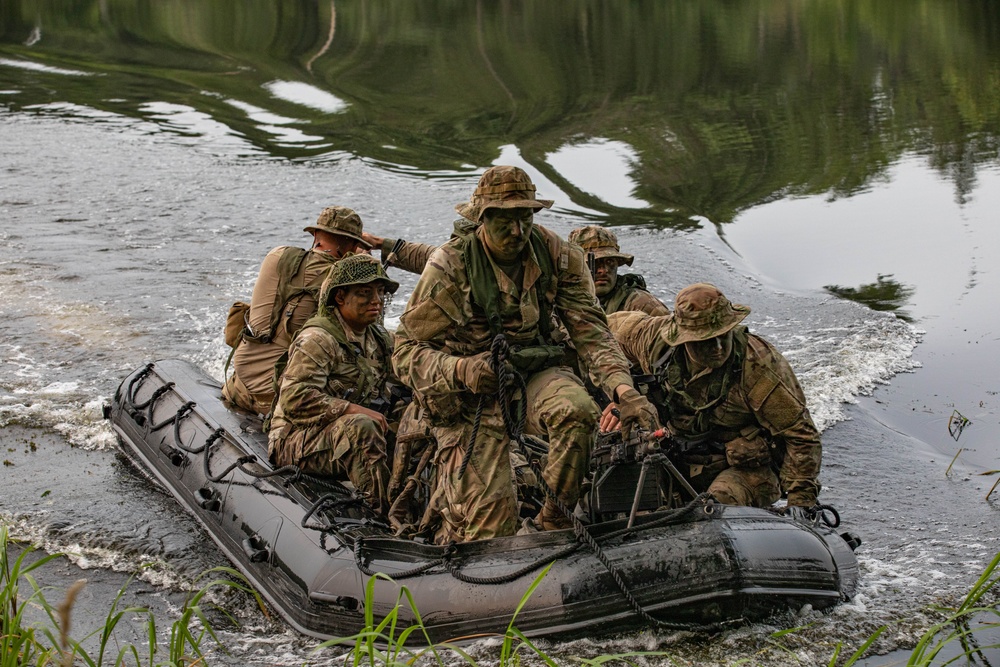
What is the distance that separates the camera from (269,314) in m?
7.76

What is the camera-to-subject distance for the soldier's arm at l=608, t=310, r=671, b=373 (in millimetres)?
6992

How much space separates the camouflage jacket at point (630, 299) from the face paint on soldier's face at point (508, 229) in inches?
103

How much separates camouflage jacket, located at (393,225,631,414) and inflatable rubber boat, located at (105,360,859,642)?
772 millimetres

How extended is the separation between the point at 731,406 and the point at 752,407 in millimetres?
132

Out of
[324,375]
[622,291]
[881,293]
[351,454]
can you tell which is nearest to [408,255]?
[622,291]

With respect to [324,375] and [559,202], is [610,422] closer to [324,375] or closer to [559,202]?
[324,375]

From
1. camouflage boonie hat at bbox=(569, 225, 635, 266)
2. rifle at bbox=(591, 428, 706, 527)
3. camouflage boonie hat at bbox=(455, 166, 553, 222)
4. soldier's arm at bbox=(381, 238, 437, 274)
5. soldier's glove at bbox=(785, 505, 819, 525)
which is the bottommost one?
soldier's glove at bbox=(785, 505, 819, 525)

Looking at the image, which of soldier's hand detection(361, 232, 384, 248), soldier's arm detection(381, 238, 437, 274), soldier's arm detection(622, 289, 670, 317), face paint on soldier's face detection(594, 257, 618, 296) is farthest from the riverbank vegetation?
face paint on soldier's face detection(594, 257, 618, 296)

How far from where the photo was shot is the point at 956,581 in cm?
662

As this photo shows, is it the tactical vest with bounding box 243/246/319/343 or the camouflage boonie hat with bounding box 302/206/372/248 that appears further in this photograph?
the camouflage boonie hat with bounding box 302/206/372/248

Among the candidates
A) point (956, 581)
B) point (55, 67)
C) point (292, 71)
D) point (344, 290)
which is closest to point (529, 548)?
point (344, 290)

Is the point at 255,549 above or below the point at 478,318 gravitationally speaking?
below

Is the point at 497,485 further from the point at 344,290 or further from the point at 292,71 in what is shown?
the point at 292,71

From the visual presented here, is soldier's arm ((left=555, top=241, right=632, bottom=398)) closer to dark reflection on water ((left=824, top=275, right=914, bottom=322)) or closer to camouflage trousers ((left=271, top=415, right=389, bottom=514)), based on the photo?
camouflage trousers ((left=271, top=415, right=389, bottom=514))
